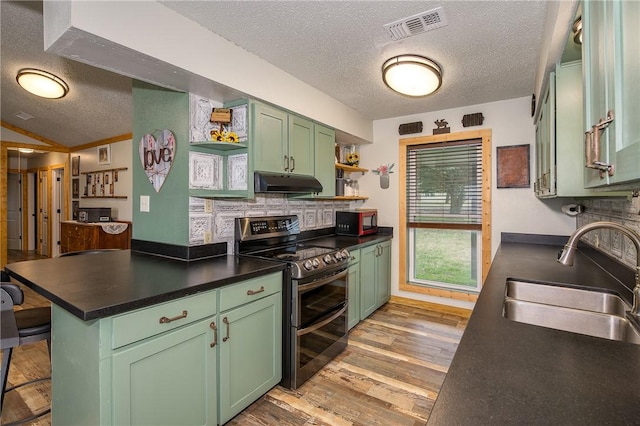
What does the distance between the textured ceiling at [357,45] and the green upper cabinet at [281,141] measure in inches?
15.4

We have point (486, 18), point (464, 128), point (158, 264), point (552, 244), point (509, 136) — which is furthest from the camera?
point (464, 128)

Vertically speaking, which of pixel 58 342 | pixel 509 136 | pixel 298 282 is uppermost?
pixel 509 136

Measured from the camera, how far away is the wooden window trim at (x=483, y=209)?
349 centimetres

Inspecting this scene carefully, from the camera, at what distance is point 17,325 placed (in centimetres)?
170

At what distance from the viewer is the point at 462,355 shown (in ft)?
3.01

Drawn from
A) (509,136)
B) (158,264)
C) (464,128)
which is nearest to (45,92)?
(158,264)

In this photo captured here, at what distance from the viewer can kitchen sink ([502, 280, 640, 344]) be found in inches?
51.1

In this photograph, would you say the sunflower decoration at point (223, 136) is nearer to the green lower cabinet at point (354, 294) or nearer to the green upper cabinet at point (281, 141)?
the green upper cabinet at point (281, 141)

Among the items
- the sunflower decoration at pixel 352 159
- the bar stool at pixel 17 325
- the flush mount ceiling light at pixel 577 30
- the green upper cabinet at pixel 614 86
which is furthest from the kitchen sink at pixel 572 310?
the sunflower decoration at pixel 352 159

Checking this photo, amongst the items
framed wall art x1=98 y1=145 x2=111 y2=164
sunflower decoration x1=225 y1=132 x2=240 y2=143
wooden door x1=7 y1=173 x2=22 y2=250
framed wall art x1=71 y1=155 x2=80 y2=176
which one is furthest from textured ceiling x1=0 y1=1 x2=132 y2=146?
wooden door x1=7 y1=173 x2=22 y2=250

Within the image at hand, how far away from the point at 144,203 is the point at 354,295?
6.69 ft

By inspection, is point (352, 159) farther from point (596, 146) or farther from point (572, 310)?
point (596, 146)

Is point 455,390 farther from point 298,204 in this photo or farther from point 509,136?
point 509,136

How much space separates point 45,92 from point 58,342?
11.8 feet
